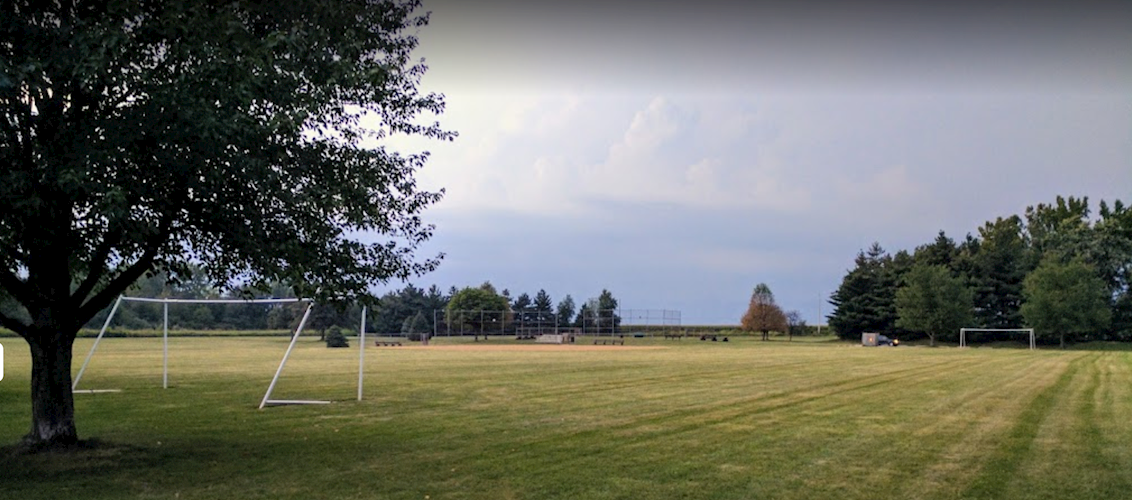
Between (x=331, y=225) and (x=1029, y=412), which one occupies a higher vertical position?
(x=331, y=225)

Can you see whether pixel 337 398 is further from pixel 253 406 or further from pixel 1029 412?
pixel 1029 412

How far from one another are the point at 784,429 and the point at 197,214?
947 centimetres

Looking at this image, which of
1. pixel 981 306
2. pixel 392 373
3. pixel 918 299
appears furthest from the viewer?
pixel 981 306

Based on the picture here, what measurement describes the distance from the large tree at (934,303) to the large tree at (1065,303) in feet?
17.0

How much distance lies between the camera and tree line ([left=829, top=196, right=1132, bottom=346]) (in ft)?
245

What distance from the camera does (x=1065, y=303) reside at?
73.2m

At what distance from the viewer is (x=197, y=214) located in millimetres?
10898

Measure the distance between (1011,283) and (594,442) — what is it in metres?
87.8

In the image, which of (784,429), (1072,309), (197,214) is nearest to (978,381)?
(784,429)

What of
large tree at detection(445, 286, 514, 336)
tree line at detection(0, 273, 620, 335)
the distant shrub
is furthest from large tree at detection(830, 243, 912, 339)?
the distant shrub

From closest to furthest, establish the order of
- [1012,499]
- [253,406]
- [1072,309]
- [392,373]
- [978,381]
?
[1012,499], [253,406], [978,381], [392,373], [1072,309]

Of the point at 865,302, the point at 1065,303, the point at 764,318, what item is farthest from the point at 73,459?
the point at 764,318

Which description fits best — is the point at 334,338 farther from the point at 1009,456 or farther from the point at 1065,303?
the point at 1009,456

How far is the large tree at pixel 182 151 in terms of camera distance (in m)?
9.58
